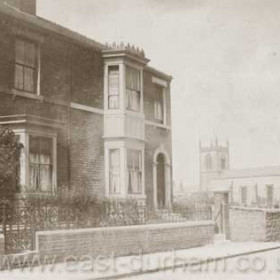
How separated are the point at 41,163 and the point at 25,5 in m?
5.82

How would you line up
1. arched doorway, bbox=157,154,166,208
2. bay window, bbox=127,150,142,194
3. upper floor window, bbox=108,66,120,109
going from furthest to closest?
1. arched doorway, bbox=157,154,166,208
2. bay window, bbox=127,150,142,194
3. upper floor window, bbox=108,66,120,109

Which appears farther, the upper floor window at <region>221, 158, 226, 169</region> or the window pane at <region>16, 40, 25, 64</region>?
the upper floor window at <region>221, 158, 226, 169</region>

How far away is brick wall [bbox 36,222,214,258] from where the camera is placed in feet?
43.6

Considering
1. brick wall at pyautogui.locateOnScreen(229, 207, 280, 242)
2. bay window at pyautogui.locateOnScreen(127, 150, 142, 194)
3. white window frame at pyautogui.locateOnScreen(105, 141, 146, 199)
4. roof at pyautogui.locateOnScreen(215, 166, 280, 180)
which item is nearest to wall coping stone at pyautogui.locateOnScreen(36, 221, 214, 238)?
brick wall at pyautogui.locateOnScreen(229, 207, 280, 242)

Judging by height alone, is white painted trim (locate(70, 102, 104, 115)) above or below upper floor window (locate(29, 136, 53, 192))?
above

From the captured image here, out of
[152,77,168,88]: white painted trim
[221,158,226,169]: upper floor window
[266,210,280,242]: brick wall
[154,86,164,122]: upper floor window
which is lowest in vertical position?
[266,210,280,242]: brick wall

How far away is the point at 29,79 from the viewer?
59.2 feet

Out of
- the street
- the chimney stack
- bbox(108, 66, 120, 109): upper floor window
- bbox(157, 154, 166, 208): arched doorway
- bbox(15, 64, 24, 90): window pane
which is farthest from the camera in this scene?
bbox(157, 154, 166, 208): arched doorway

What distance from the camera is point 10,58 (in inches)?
677

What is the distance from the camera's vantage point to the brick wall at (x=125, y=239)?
523 inches

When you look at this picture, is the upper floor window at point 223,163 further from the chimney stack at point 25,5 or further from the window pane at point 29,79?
the window pane at point 29,79

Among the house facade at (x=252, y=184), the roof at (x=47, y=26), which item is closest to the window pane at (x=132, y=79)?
the roof at (x=47, y=26)

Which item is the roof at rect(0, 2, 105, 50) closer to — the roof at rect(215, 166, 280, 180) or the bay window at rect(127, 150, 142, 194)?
the bay window at rect(127, 150, 142, 194)

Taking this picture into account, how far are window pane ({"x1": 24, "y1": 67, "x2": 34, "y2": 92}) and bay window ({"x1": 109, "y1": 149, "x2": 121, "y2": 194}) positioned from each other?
478 cm
